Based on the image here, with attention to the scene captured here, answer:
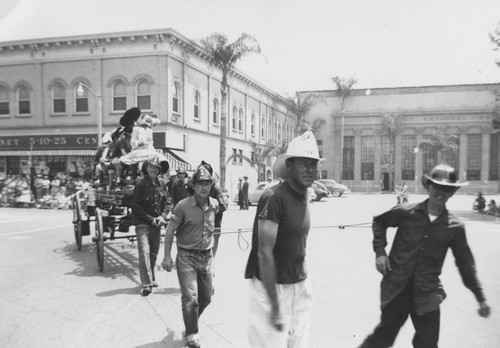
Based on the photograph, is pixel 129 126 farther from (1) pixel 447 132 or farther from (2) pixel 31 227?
(1) pixel 447 132

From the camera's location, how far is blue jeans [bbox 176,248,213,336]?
4133mm

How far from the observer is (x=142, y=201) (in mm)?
6199

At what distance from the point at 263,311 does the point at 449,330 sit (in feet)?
9.31

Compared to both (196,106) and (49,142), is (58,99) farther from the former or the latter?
(196,106)

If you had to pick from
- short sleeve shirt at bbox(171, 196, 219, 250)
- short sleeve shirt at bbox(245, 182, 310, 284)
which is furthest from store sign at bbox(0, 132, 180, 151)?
short sleeve shirt at bbox(245, 182, 310, 284)

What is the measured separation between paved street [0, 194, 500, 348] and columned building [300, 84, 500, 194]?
41.4 m

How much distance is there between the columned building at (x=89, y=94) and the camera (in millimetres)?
23172

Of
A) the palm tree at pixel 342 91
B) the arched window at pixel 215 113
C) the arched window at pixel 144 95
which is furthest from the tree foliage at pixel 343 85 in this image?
the arched window at pixel 144 95

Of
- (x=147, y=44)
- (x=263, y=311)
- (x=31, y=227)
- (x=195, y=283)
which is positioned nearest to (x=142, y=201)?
(x=195, y=283)

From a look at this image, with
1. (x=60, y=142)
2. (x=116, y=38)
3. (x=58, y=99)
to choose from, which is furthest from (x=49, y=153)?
(x=116, y=38)

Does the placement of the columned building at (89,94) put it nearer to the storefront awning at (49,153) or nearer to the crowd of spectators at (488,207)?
the storefront awning at (49,153)

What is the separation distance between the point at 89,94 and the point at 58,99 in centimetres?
221

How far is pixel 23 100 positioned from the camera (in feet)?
82.4

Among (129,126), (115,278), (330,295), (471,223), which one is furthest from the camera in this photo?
(471,223)
